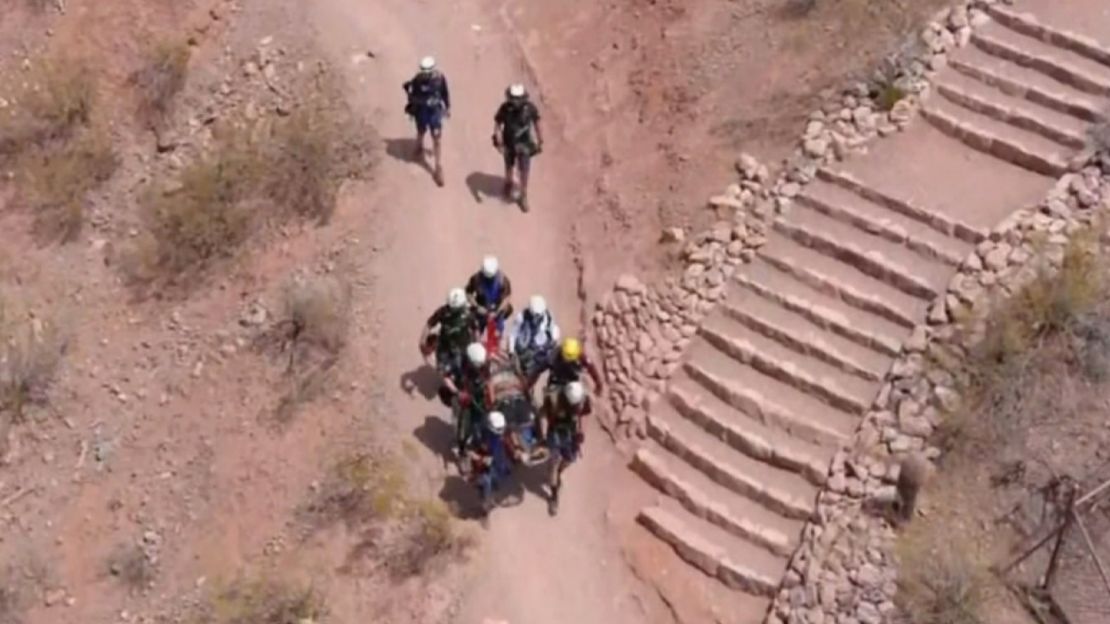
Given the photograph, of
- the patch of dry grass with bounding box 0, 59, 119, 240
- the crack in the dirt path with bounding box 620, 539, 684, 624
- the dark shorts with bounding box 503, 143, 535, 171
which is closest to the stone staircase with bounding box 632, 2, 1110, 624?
the crack in the dirt path with bounding box 620, 539, 684, 624

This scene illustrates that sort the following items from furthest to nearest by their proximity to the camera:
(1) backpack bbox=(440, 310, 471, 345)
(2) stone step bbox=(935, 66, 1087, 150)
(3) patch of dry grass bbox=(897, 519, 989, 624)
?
(2) stone step bbox=(935, 66, 1087, 150), (1) backpack bbox=(440, 310, 471, 345), (3) patch of dry grass bbox=(897, 519, 989, 624)

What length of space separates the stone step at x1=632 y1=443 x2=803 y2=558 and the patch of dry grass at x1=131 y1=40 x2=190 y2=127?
761cm

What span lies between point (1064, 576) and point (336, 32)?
34.1ft

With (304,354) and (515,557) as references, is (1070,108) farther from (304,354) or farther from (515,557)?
(304,354)

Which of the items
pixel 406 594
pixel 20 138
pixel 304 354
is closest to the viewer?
pixel 406 594

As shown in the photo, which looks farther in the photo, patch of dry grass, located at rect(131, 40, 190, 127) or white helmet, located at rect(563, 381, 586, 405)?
patch of dry grass, located at rect(131, 40, 190, 127)

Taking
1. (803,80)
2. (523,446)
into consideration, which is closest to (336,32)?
(803,80)

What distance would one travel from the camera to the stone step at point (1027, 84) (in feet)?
43.7

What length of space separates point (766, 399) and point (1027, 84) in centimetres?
447

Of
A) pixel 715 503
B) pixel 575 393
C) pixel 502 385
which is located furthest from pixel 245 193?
pixel 715 503

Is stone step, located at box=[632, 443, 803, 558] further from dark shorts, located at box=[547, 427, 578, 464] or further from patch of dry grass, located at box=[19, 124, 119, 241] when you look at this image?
patch of dry grass, located at box=[19, 124, 119, 241]

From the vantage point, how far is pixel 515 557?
11.8 metres

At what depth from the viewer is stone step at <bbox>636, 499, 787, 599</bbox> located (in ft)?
37.8

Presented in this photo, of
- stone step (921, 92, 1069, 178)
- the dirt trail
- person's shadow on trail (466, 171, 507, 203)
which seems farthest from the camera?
person's shadow on trail (466, 171, 507, 203)
